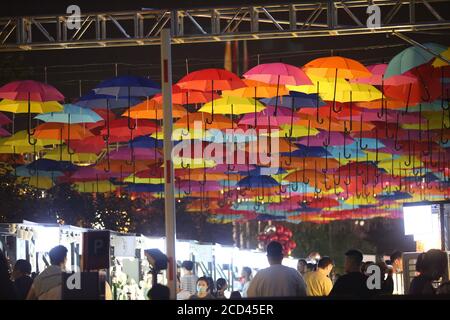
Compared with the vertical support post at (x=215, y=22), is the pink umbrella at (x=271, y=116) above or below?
below

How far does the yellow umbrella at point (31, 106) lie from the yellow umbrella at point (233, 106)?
240 cm

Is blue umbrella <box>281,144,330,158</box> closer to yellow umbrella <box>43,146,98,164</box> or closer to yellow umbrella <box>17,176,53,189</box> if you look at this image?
yellow umbrella <box>43,146,98,164</box>

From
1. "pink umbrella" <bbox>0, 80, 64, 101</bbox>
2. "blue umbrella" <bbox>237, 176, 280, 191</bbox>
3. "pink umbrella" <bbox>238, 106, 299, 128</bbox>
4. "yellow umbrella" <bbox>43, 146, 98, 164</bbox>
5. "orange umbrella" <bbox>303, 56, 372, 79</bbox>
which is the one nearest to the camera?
"orange umbrella" <bbox>303, 56, 372, 79</bbox>

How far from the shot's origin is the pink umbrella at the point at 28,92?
17.7 metres

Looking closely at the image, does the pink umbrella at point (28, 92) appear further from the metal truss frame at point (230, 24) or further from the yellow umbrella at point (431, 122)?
the yellow umbrella at point (431, 122)

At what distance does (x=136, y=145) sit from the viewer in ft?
73.0

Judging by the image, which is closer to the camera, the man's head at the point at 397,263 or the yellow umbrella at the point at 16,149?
the man's head at the point at 397,263

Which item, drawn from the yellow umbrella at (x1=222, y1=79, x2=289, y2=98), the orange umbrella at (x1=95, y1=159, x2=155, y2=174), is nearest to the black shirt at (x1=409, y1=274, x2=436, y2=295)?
the yellow umbrella at (x1=222, y1=79, x2=289, y2=98)

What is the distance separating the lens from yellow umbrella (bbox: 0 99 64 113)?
18.1 m

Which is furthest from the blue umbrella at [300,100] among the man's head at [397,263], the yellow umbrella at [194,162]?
the yellow umbrella at [194,162]

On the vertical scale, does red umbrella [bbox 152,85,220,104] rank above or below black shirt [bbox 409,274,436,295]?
above

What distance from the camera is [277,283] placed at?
1062 cm

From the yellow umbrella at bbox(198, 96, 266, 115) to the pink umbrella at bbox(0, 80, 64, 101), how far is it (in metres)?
→ 2.48
